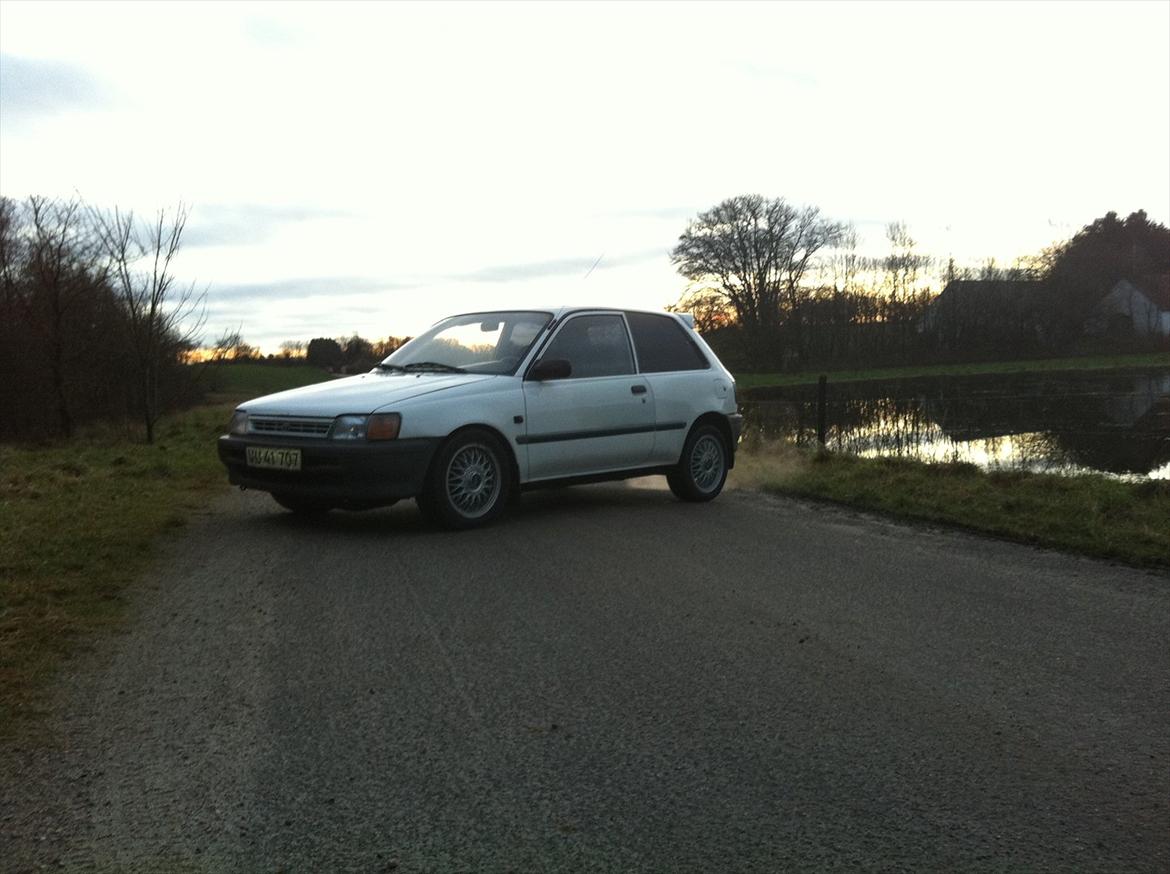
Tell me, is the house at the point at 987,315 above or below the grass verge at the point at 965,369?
above

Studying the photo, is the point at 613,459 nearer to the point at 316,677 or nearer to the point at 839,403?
the point at 316,677

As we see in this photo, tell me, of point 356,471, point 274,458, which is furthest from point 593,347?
point 274,458

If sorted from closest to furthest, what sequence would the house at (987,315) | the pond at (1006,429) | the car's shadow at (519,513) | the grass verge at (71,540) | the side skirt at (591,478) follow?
the grass verge at (71,540)
the car's shadow at (519,513)
the side skirt at (591,478)
the pond at (1006,429)
the house at (987,315)

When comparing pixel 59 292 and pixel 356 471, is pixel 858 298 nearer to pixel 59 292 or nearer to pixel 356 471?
pixel 59 292

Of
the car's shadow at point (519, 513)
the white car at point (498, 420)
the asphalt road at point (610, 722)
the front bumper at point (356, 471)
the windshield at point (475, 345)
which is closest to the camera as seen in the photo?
the asphalt road at point (610, 722)

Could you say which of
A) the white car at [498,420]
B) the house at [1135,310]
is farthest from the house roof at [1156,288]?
the white car at [498,420]

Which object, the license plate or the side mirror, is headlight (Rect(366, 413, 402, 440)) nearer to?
the license plate

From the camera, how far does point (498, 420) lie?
907 cm

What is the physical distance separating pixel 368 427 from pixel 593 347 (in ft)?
7.93

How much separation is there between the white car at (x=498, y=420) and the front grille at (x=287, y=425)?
0.04 feet

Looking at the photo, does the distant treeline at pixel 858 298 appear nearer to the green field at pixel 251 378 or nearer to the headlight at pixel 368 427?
the green field at pixel 251 378

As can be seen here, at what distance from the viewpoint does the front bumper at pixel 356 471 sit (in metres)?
8.38

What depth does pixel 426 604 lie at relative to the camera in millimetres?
6273

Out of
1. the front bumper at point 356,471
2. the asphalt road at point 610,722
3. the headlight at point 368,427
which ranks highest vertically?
the headlight at point 368,427
